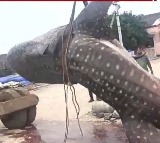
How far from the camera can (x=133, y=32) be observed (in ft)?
138

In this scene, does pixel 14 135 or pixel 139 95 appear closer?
pixel 139 95

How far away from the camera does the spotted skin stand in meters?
3.69

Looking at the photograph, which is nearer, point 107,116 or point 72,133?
point 72,133

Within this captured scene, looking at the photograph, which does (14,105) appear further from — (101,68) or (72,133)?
(101,68)

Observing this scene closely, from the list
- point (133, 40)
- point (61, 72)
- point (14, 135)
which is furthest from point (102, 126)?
point (133, 40)

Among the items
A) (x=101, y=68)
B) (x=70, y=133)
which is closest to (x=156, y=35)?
(x=70, y=133)

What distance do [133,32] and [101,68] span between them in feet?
128

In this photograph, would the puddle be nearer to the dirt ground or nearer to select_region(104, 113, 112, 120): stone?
the dirt ground

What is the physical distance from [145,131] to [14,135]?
4320 mm

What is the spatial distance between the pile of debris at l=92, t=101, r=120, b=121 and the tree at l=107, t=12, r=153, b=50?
33773 millimetres

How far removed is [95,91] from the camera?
3941mm

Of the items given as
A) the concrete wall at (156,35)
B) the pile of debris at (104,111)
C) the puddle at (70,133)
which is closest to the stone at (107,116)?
the pile of debris at (104,111)

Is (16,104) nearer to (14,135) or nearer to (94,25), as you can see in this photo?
(14,135)

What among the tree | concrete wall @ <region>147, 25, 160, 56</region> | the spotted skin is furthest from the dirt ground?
concrete wall @ <region>147, 25, 160, 56</region>
